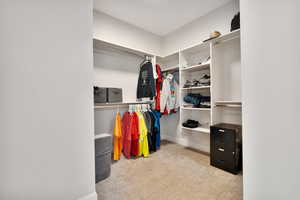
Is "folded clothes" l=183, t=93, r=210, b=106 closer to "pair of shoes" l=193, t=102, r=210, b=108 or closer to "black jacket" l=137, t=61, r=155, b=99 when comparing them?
"pair of shoes" l=193, t=102, r=210, b=108

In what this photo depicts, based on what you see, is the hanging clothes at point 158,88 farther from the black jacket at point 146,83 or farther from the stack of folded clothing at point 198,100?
the stack of folded clothing at point 198,100

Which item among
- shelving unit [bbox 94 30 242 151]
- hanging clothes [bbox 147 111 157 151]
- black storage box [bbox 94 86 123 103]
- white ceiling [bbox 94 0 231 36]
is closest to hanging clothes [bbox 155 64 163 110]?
hanging clothes [bbox 147 111 157 151]

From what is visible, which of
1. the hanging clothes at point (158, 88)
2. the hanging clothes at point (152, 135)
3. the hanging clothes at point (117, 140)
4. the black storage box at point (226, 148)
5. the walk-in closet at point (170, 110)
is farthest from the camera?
the hanging clothes at point (158, 88)

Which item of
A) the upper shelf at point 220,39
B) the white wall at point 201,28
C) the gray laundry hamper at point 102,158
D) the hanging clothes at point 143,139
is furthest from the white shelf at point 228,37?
the gray laundry hamper at point 102,158

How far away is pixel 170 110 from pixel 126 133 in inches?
38.7

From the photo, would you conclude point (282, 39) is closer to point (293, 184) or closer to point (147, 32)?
point (293, 184)

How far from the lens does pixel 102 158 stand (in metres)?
1.50

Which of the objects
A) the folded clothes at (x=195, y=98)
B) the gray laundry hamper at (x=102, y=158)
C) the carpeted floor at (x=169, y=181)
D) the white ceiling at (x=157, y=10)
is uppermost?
the white ceiling at (x=157, y=10)

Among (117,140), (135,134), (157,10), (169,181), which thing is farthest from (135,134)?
(157,10)

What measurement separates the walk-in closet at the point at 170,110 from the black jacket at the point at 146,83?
19 mm

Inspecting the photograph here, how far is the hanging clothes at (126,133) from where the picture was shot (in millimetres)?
2014

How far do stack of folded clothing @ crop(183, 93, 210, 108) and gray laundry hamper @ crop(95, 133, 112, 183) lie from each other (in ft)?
5.27

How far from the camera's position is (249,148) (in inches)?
33.3

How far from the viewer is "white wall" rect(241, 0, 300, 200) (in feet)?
2.14
